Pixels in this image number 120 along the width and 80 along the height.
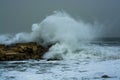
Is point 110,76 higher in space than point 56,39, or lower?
lower

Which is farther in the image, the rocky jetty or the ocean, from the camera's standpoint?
the rocky jetty

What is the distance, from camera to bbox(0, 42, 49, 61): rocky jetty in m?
21.1

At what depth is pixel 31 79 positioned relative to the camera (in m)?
13.0

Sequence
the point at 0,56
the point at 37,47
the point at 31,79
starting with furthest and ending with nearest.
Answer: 1. the point at 37,47
2. the point at 0,56
3. the point at 31,79

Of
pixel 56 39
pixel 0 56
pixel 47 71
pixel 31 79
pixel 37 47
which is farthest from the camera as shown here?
pixel 56 39

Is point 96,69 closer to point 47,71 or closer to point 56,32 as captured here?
point 47,71

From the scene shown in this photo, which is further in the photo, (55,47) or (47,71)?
(55,47)

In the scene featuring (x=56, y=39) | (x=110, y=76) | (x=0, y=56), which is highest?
(x=56, y=39)

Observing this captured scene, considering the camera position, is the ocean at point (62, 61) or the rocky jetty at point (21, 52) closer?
the ocean at point (62, 61)

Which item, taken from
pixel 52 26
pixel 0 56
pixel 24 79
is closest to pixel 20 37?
pixel 52 26

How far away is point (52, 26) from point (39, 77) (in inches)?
589

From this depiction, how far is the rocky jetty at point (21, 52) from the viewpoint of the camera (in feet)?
69.4

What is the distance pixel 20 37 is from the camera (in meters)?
29.4

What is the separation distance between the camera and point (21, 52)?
2192 cm
